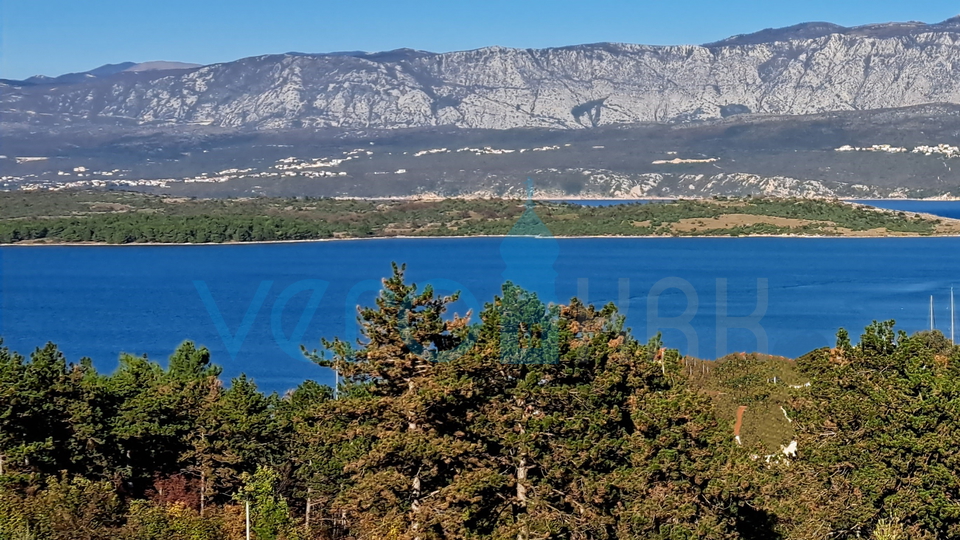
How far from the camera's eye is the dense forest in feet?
30.6

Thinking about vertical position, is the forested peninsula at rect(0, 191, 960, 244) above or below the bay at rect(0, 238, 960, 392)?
above

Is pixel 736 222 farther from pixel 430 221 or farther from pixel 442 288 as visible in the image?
pixel 442 288

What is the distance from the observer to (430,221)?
3484 inches

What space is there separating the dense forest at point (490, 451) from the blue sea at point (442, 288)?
14.0m

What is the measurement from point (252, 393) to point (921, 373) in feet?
20.6

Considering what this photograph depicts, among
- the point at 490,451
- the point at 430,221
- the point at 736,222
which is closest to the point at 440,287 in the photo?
the point at 490,451

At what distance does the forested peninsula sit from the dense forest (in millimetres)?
69664

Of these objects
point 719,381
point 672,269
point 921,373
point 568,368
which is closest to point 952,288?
A: point 672,269

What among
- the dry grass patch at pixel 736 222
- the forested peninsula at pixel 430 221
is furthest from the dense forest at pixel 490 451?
the forested peninsula at pixel 430 221

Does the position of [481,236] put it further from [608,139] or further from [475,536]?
[608,139]

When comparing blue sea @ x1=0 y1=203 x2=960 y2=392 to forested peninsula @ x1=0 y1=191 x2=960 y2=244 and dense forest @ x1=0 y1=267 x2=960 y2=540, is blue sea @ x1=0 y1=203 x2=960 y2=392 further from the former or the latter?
dense forest @ x1=0 y1=267 x2=960 y2=540

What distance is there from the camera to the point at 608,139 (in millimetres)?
173375

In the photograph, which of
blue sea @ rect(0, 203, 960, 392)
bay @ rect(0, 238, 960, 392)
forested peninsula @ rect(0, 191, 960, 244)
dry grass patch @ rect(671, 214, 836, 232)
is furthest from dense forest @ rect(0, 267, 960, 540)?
forested peninsula @ rect(0, 191, 960, 244)

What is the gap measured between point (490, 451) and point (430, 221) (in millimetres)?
79020
